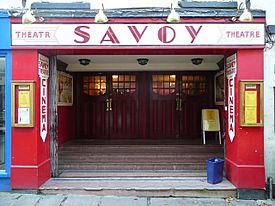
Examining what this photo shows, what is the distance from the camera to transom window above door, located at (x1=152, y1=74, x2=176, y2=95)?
10.4 metres

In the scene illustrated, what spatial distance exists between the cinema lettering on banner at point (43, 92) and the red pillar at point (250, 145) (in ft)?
13.0

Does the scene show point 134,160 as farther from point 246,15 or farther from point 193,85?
point 246,15

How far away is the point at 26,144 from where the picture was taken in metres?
6.99

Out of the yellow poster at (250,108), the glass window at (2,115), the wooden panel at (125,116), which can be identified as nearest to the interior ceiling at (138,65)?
the wooden panel at (125,116)

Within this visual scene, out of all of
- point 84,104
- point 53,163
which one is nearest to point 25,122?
point 53,163

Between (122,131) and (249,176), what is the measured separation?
14.7ft

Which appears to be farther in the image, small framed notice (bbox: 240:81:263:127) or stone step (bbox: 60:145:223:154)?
stone step (bbox: 60:145:223:154)

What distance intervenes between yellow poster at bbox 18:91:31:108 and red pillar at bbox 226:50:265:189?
4185mm

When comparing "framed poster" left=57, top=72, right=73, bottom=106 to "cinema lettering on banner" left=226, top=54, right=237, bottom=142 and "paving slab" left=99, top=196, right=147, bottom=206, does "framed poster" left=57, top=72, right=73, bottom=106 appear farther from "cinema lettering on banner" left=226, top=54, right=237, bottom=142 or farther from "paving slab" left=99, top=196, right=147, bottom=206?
"cinema lettering on banner" left=226, top=54, right=237, bottom=142

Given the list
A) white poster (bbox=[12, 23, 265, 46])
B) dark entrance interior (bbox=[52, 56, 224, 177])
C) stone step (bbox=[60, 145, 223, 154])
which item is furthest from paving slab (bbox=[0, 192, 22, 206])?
dark entrance interior (bbox=[52, 56, 224, 177])

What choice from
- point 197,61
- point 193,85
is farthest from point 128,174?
point 193,85

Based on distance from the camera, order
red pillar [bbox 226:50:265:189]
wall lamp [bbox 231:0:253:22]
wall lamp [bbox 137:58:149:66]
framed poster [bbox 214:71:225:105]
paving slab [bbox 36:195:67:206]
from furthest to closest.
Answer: framed poster [bbox 214:71:225:105]
wall lamp [bbox 137:58:149:66]
red pillar [bbox 226:50:265:189]
paving slab [bbox 36:195:67:206]
wall lamp [bbox 231:0:253:22]

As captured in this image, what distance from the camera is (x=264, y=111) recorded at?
24.0 feet

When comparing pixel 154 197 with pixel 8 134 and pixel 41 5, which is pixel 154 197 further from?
pixel 41 5
